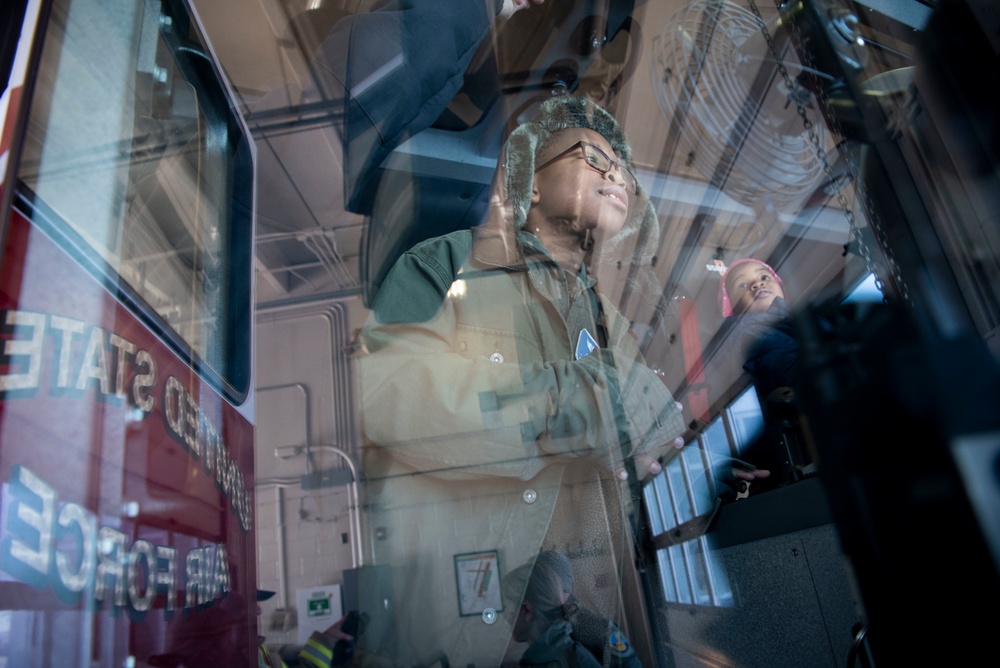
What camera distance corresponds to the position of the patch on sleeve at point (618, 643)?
118cm

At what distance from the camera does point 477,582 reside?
41.1 inches

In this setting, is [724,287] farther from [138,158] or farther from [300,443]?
[138,158]

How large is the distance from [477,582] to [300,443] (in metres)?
0.38

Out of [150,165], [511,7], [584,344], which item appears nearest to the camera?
[150,165]

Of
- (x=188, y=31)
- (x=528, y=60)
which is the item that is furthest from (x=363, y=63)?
(x=528, y=60)

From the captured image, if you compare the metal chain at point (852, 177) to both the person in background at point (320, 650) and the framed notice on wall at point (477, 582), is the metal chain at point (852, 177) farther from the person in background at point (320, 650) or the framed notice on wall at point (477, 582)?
the person in background at point (320, 650)

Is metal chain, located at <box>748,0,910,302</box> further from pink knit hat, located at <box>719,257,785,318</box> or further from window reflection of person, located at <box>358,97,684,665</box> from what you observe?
window reflection of person, located at <box>358,97,684,665</box>

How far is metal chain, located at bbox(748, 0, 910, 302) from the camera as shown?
96 cm

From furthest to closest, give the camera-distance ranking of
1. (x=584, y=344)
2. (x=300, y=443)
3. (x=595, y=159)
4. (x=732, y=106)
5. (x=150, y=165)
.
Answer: (x=732, y=106) < (x=595, y=159) < (x=584, y=344) < (x=300, y=443) < (x=150, y=165)

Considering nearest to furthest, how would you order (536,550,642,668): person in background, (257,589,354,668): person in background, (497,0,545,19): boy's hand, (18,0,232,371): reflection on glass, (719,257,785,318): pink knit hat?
1. (18,0,232,371): reflection on glass
2. (257,589,354,668): person in background
3. (536,550,642,668): person in background
4. (719,257,785,318): pink knit hat
5. (497,0,545,19): boy's hand

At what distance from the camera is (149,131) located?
103 cm

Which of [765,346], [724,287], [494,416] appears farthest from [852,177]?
[494,416]

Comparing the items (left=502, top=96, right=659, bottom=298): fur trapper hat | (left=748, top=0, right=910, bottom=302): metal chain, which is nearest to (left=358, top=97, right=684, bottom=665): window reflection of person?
(left=502, top=96, right=659, bottom=298): fur trapper hat

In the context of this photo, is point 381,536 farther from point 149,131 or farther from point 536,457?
point 149,131
